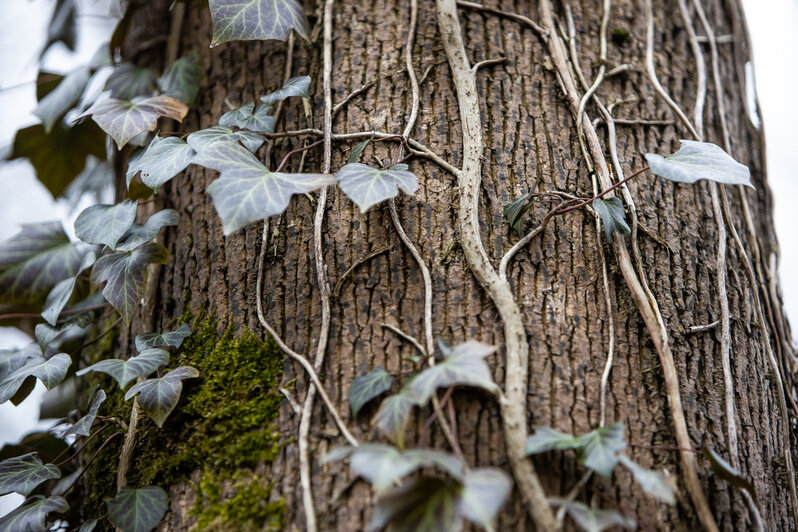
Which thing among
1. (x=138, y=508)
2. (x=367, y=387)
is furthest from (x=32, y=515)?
(x=367, y=387)

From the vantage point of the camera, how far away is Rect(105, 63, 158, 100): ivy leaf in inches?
57.7

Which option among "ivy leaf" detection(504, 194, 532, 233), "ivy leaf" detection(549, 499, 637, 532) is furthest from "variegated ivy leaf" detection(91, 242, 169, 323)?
"ivy leaf" detection(549, 499, 637, 532)

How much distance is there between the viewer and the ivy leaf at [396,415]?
0.80m

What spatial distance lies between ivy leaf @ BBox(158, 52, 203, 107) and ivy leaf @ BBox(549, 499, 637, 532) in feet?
3.80

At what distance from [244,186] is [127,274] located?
426 millimetres

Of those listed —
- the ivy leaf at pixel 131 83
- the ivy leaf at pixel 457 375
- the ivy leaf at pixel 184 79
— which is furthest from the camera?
the ivy leaf at pixel 131 83

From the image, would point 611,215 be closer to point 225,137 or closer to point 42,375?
point 225,137

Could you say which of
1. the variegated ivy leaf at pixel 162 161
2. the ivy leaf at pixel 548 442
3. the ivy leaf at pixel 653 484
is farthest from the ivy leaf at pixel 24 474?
the ivy leaf at pixel 653 484

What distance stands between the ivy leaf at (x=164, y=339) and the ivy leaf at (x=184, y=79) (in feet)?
1.83

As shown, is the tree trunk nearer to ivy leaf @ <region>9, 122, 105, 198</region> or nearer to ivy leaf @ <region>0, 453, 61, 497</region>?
ivy leaf @ <region>0, 453, 61, 497</region>

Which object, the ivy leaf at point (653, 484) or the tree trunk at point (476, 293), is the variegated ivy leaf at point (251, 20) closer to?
the tree trunk at point (476, 293)

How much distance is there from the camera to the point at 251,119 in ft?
3.79

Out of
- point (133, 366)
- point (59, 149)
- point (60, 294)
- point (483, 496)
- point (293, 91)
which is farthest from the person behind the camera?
point (59, 149)

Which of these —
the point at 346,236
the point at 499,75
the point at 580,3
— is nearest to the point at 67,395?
the point at 346,236
